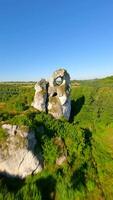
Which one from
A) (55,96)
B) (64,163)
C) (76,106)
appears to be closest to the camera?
(64,163)

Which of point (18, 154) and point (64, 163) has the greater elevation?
point (18, 154)

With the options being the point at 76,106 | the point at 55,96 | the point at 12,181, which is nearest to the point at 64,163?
the point at 12,181

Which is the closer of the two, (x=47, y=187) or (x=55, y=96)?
(x=47, y=187)

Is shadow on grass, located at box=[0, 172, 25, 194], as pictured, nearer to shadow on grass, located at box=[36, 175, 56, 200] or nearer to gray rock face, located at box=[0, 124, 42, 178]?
gray rock face, located at box=[0, 124, 42, 178]

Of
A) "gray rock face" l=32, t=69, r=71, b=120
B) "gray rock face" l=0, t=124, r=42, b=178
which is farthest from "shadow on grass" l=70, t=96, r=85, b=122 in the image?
"gray rock face" l=0, t=124, r=42, b=178

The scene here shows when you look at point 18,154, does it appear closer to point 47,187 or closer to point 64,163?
point 47,187

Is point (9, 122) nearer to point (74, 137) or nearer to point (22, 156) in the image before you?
point (22, 156)

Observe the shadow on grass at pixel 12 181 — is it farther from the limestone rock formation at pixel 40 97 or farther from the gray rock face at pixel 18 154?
the limestone rock formation at pixel 40 97
